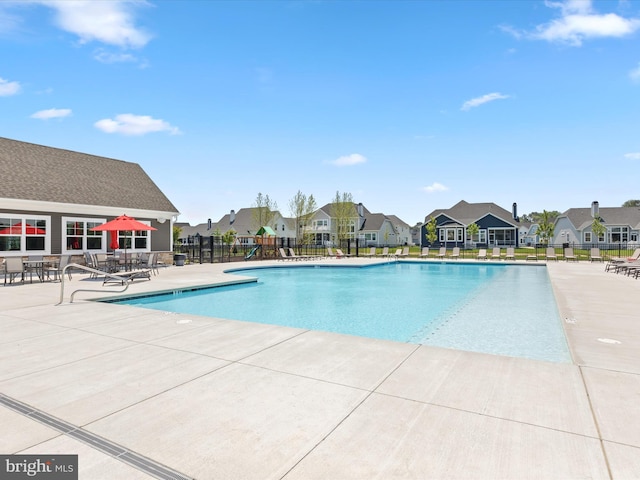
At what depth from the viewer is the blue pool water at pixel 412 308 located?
24.0 ft

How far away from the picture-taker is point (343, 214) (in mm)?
55094

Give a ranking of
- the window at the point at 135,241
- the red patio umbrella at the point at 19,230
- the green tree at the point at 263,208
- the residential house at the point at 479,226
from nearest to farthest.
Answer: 1. the red patio umbrella at the point at 19,230
2. the window at the point at 135,241
3. the residential house at the point at 479,226
4. the green tree at the point at 263,208

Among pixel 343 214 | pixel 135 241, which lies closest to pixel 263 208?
pixel 343 214

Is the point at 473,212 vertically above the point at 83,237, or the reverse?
the point at 473,212

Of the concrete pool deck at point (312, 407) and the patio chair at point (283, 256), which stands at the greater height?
the patio chair at point (283, 256)

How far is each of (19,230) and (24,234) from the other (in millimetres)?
Answer: 248

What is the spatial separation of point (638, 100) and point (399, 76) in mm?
11141

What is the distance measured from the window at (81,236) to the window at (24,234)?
79 centimetres

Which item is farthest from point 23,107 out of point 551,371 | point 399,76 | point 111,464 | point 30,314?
point 551,371

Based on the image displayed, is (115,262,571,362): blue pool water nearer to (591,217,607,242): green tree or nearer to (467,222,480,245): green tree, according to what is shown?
(467,222,480,245): green tree

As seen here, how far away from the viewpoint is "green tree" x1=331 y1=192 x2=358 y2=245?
5509 cm

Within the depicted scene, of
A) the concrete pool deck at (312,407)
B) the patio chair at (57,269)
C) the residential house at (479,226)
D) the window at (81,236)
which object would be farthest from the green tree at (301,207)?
the concrete pool deck at (312,407)

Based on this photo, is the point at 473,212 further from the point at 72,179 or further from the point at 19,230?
the point at 19,230

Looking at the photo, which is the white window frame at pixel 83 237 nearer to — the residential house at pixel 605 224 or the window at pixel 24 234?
the window at pixel 24 234
